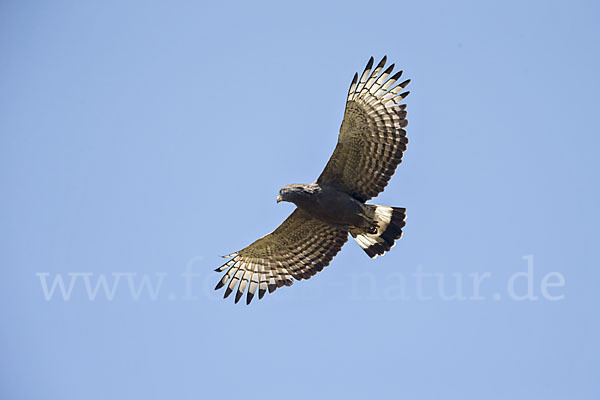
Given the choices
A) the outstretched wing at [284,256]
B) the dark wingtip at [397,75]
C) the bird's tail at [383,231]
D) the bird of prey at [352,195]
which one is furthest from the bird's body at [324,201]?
the dark wingtip at [397,75]

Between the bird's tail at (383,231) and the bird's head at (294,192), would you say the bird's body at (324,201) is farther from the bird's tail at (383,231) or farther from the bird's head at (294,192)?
the bird's tail at (383,231)

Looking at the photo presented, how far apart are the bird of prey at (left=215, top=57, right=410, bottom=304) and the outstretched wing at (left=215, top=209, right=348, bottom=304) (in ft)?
0.06

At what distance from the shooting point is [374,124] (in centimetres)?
1426

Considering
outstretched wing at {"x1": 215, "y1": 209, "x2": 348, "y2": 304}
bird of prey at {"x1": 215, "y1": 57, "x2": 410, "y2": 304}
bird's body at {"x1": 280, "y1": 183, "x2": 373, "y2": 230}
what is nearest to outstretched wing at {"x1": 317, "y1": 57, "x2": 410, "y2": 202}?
bird of prey at {"x1": 215, "y1": 57, "x2": 410, "y2": 304}

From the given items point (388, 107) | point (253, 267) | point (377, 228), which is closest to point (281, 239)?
point (253, 267)

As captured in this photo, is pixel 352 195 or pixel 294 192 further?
pixel 352 195

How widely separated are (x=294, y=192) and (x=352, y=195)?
3.30 feet

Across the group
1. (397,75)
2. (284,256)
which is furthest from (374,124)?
(284,256)

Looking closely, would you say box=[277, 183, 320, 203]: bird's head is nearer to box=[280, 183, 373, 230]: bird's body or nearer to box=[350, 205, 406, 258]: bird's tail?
box=[280, 183, 373, 230]: bird's body

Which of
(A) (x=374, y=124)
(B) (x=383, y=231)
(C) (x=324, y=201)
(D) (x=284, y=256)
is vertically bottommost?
(D) (x=284, y=256)

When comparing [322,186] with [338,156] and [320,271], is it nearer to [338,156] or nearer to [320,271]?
[338,156]

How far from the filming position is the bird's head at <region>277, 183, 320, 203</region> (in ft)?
47.1

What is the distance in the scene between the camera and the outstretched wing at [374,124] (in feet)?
46.8

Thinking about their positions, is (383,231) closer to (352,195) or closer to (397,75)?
(352,195)
